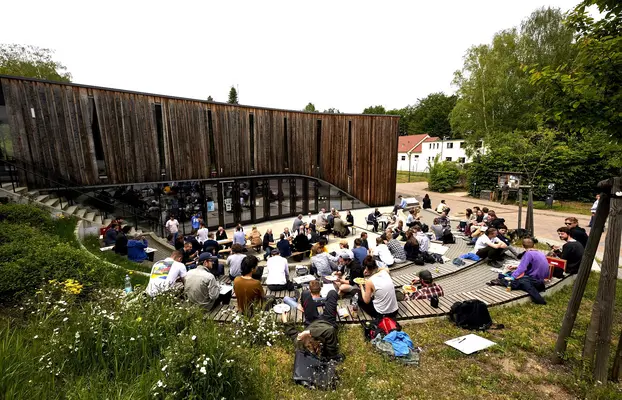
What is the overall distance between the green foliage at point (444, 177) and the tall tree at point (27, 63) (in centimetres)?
4983

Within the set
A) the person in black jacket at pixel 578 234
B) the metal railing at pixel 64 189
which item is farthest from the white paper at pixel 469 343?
the metal railing at pixel 64 189

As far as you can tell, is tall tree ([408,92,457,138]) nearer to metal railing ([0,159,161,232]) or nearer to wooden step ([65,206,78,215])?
metal railing ([0,159,161,232])

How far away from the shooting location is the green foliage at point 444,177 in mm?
33844

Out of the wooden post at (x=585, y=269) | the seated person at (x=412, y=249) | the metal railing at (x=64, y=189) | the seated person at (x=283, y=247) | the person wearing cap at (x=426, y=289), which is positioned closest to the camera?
the wooden post at (x=585, y=269)

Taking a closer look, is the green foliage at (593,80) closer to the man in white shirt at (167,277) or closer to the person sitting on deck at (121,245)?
the man in white shirt at (167,277)

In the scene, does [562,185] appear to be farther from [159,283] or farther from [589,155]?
[159,283]

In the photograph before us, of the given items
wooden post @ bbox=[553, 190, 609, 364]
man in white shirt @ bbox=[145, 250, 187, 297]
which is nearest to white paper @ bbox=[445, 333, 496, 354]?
wooden post @ bbox=[553, 190, 609, 364]

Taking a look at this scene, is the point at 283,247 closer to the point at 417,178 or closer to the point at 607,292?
the point at 607,292

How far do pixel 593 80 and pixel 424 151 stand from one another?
174 feet

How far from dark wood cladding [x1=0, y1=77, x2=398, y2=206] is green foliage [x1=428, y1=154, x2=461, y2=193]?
1436cm

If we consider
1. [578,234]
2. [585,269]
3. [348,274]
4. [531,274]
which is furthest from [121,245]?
[578,234]

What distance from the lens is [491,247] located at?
9055 millimetres

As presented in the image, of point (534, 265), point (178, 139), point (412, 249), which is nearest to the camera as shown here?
point (534, 265)

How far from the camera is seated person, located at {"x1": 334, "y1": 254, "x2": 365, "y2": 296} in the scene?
6895 millimetres
